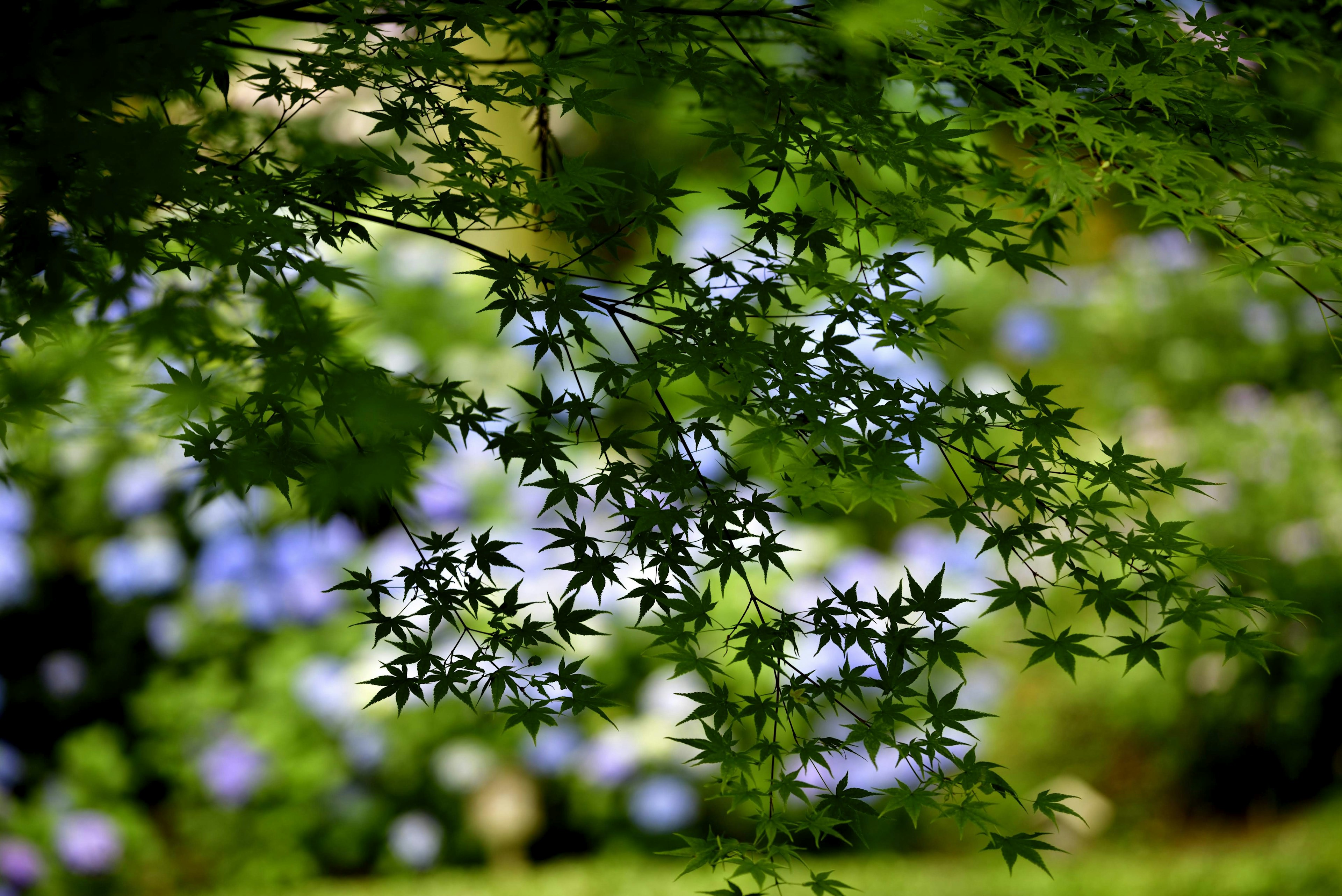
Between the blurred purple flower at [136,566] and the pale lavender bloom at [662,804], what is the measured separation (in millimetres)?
1807

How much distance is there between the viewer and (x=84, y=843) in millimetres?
3221

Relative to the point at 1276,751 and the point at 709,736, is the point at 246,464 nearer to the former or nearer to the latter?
the point at 709,736

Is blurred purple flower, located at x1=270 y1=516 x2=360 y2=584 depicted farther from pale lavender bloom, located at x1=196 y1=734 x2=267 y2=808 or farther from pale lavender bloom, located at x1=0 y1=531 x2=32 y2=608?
pale lavender bloom, located at x1=0 y1=531 x2=32 y2=608

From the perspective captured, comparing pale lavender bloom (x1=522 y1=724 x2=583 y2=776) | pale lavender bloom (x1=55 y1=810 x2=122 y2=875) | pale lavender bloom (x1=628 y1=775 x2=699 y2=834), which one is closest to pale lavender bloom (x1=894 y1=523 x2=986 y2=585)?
pale lavender bloom (x1=628 y1=775 x2=699 y2=834)

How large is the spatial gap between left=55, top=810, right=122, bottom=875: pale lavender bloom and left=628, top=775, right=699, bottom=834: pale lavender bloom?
67.3 inches

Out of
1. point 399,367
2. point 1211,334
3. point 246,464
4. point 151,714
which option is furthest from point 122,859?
point 1211,334

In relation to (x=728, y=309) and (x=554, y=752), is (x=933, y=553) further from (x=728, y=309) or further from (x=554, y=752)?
(x=728, y=309)

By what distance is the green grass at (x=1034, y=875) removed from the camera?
9.42 ft

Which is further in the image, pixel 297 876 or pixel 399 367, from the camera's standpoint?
pixel 399 367

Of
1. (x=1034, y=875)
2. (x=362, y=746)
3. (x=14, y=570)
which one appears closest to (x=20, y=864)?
(x=14, y=570)

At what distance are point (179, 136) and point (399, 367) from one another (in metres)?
3.00

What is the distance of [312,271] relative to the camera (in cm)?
93

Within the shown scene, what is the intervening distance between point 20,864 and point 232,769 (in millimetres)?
648

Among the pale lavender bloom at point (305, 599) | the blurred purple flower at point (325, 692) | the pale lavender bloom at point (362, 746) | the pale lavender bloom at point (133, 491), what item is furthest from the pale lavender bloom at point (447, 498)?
the pale lavender bloom at point (133, 491)
